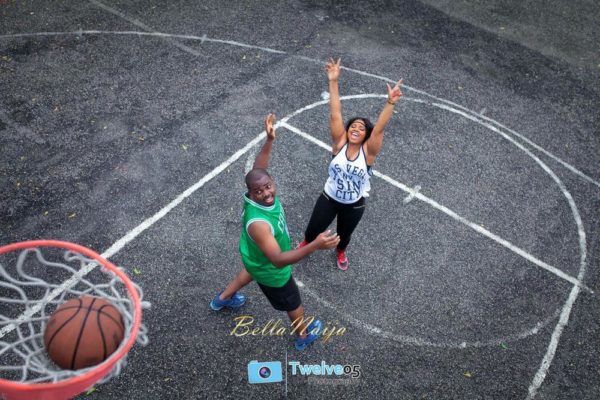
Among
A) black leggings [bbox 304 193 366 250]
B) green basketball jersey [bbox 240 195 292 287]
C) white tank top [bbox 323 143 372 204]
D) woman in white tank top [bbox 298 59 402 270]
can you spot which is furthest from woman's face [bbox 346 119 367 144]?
green basketball jersey [bbox 240 195 292 287]

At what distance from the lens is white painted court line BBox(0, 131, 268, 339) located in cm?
595

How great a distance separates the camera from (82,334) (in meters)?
4.09

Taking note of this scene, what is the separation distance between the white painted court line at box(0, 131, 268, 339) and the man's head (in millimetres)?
2314

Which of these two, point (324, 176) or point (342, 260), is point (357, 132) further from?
point (324, 176)

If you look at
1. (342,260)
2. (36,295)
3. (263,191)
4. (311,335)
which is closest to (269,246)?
(263,191)

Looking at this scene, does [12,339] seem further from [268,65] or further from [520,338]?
[268,65]

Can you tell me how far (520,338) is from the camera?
6.45 metres

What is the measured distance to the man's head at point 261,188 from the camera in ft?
15.5

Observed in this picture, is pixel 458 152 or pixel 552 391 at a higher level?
pixel 458 152

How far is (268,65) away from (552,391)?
292 inches

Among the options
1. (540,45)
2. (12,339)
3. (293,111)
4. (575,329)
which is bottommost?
(12,339)

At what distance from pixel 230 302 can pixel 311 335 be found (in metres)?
1.06

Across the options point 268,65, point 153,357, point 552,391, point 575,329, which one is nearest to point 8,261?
point 153,357

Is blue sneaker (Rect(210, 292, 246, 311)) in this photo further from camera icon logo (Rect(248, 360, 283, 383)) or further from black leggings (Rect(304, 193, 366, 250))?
black leggings (Rect(304, 193, 366, 250))
